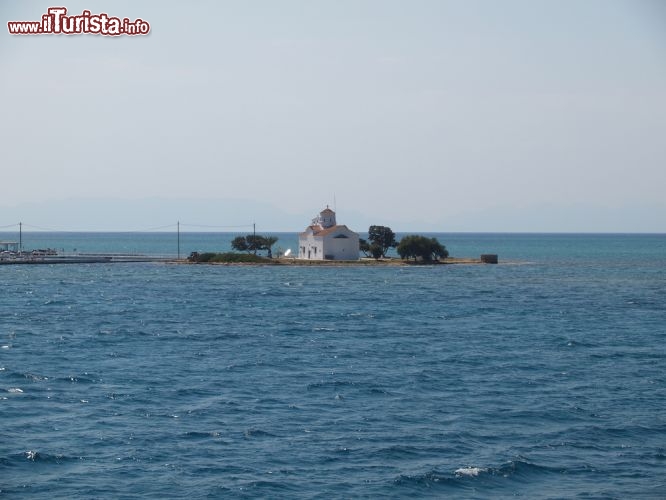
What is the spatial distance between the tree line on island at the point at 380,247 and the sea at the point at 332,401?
59.0m

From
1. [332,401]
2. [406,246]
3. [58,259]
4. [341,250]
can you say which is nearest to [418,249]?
[406,246]

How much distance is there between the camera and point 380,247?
141 m

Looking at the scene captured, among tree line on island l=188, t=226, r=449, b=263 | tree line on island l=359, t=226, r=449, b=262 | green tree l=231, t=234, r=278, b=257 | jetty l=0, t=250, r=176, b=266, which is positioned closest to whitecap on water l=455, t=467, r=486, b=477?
tree line on island l=359, t=226, r=449, b=262

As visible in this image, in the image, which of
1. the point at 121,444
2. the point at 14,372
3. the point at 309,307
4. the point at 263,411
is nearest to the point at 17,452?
the point at 121,444

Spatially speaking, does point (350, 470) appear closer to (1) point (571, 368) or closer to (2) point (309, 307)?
(1) point (571, 368)

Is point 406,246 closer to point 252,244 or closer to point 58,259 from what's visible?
point 252,244

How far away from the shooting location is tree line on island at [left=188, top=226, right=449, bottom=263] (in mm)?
135625

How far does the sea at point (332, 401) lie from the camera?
88.5 ft

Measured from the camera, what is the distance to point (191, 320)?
215ft

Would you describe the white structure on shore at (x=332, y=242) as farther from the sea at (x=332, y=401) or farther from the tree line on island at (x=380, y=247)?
the sea at (x=332, y=401)

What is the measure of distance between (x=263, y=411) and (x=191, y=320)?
31.9m

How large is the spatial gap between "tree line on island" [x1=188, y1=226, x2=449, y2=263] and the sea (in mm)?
58968

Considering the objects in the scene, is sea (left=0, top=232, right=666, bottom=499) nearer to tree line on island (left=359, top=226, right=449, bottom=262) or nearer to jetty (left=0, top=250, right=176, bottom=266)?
tree line on island (left=359, top=226, right=449, bottom=262)

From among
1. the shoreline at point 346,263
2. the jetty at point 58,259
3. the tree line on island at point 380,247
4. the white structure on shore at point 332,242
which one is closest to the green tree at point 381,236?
the tree line on island at point 380,247
